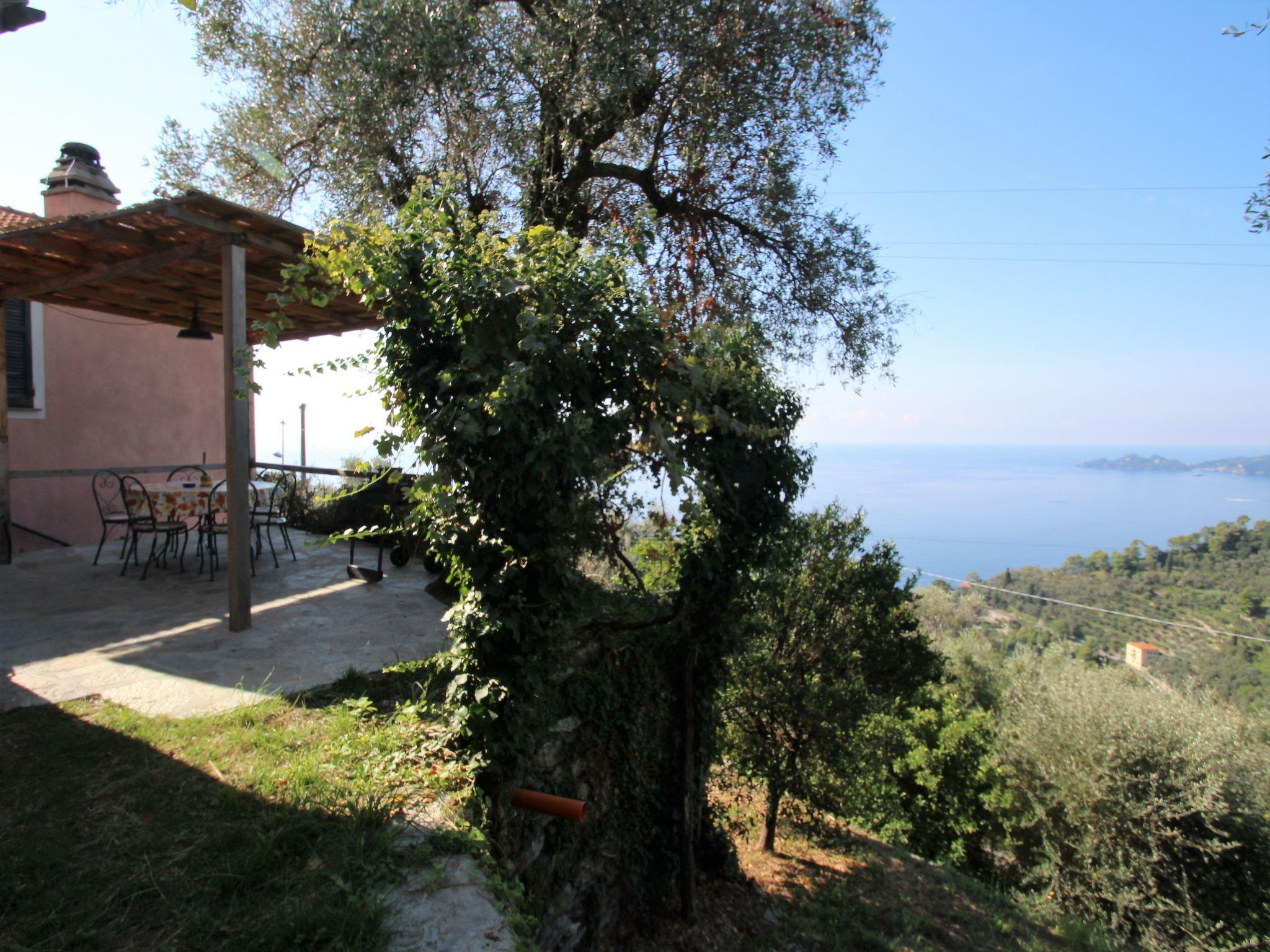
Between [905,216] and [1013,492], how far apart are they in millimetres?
71192

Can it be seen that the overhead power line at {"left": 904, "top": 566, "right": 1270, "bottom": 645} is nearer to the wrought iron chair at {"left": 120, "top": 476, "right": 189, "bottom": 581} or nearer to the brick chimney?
the wrought iron chair at {"left": 120, "top": 476, "right": 189, "bottom": 581}

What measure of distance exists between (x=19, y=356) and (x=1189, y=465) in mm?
67562

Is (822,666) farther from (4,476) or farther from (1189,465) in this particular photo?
(1189,465)

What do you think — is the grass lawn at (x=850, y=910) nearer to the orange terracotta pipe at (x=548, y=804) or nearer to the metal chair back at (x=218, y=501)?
the orange terracotta pipe at (x=548, y=804)

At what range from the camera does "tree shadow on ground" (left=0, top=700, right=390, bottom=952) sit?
71.8 inches

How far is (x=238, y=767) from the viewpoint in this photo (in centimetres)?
275

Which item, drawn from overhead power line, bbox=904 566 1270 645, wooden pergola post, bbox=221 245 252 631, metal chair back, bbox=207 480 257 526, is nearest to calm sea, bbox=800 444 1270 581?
overhead power line, bbox=904 566 1270 645

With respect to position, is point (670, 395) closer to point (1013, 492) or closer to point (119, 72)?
point (119, 72)

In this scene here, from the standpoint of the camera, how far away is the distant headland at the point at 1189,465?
43.0m

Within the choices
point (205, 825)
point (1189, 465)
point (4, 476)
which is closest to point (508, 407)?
point (205, 825)

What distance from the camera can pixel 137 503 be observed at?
641 cm

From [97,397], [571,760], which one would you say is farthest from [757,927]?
[97,397]

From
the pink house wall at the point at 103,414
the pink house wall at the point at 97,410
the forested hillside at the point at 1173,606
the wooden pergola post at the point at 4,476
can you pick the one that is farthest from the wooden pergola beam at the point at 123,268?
the forested hillside at the point at 1173,606

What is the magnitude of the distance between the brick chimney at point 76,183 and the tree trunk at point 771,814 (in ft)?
34.0
